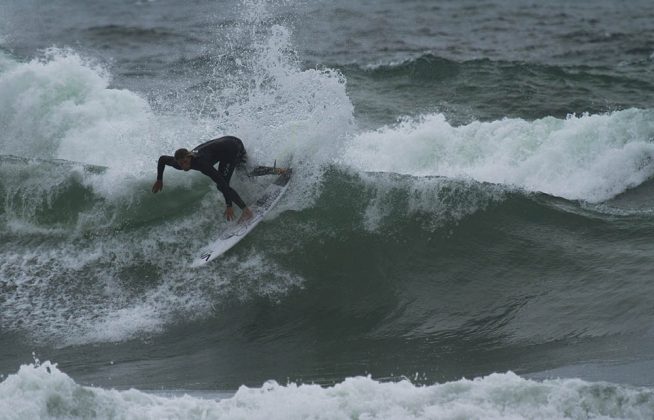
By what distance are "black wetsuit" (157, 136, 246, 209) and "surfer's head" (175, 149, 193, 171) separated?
0.44ft

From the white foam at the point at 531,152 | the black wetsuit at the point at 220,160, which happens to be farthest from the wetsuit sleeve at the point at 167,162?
the white foam at the point at 531,152

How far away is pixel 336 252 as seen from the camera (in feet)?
34.9

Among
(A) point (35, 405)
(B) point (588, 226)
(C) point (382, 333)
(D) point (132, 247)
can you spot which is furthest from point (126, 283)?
(B) point (588, 226)

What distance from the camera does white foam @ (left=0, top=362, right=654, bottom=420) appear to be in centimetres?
639

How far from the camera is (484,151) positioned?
14.2 metres

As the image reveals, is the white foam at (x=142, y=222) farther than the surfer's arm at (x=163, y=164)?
No

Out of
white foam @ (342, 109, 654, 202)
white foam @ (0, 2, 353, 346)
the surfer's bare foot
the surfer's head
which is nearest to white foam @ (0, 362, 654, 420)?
white foam @ (0, 2, 353, 346)

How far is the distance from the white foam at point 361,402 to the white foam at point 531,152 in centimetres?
680

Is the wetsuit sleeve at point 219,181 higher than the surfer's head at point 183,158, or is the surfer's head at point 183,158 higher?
the surfer's head at point 183,158

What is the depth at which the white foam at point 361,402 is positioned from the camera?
6.39 metres

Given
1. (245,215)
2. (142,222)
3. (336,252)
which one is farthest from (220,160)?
(336,252)

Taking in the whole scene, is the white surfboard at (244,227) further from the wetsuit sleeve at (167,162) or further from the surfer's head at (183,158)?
the surfer's head at (183,158)

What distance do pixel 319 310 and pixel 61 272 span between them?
132 inches

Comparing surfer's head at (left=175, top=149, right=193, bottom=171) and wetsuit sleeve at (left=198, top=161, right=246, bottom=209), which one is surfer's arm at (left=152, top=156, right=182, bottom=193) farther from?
wetsuit sleeve at (left=198, top=161, right=246, bottom=209)
